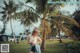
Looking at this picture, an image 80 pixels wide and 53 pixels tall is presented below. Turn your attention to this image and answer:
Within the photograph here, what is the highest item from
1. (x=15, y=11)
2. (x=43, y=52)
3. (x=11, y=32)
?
(x=15, y=11)

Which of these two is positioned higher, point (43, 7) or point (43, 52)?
point (43, 7)

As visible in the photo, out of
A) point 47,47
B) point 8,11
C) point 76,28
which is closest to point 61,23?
point 76,28

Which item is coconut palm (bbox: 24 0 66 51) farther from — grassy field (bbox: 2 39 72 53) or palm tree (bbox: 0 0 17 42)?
palm tree (bbox: 0 0 17 42)

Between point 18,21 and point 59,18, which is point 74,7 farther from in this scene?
point 18,21

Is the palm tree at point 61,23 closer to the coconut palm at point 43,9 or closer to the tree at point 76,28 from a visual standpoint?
the tree at point 76,28

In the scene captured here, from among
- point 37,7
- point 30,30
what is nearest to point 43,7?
point 37,7

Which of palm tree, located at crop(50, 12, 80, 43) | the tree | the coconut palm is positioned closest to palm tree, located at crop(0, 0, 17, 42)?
the coconut palm

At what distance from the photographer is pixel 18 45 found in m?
11.3

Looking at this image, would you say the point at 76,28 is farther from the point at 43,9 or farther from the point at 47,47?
the point at 43,9

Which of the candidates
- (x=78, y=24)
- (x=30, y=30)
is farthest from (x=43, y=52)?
(x=78, y=24)

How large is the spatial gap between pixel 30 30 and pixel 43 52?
0.93 meters

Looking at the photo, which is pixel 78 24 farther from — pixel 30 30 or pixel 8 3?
pixel 8 3

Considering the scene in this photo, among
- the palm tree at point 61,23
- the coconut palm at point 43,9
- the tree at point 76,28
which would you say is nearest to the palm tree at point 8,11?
the coconut palm at point 43,9

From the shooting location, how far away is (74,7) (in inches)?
446
